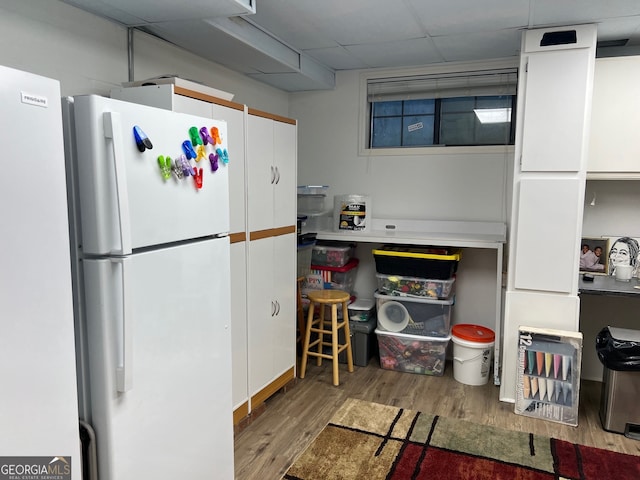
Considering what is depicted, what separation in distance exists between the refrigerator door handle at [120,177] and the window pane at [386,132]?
114 inches

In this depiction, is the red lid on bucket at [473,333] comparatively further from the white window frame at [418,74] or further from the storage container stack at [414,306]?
the white window frame at [418,74]

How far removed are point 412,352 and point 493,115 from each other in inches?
75.6

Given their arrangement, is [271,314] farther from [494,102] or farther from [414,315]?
[494,102]

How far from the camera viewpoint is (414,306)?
3.62m

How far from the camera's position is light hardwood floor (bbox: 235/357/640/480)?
2561mm

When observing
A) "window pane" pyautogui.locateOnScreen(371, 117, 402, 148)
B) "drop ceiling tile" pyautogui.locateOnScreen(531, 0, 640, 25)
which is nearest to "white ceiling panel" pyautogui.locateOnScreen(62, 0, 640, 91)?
"drop ceiling tile" pyautogui.locateOnScreen(531, 0, 640, 25)

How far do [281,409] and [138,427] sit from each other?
1.56 m

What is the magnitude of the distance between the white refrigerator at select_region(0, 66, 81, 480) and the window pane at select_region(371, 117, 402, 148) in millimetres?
3083

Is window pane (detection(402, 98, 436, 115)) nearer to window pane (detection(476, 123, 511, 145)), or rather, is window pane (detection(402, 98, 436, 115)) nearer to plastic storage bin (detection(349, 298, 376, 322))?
window pane (detection(476, 123, 511, 145))

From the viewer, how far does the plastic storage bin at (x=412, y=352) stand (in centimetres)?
357

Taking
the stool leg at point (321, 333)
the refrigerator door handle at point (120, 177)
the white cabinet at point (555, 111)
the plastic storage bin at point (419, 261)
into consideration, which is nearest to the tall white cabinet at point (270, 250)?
the stool leg at point (321, 333)

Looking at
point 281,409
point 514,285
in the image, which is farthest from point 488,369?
point 281,409

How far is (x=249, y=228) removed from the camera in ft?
8.85

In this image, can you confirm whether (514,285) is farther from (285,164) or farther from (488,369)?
(285,164)
